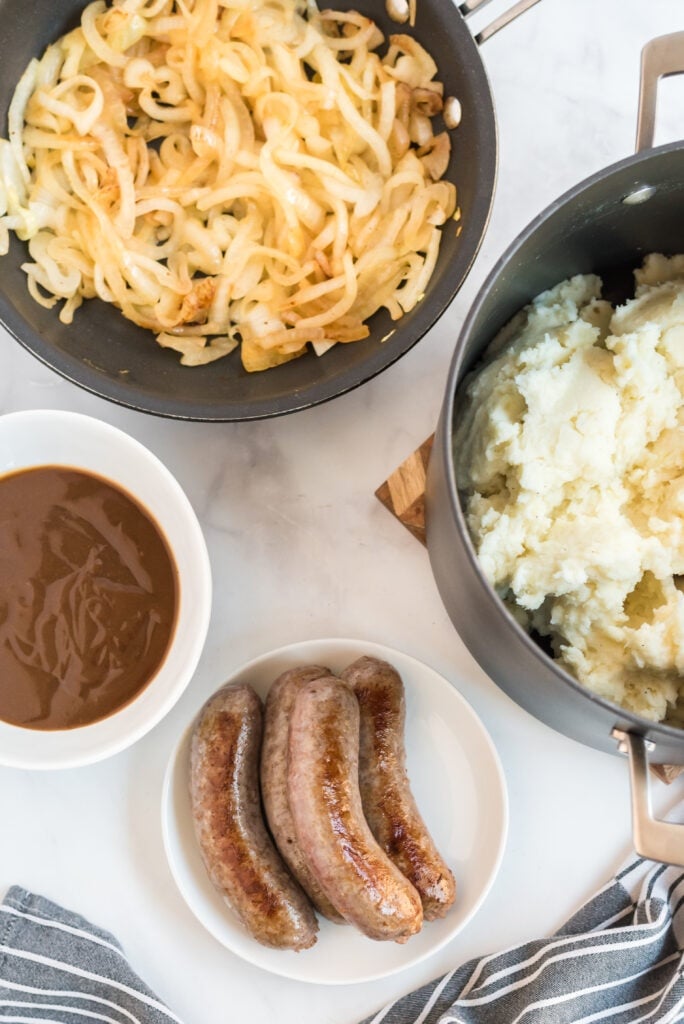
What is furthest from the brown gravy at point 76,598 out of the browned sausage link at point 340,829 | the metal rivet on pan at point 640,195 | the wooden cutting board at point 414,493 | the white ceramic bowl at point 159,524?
the metal rivet on pan at point 640,195

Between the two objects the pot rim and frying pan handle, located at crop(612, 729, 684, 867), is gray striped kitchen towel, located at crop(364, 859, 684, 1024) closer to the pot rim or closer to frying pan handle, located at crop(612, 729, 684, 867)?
frying pan handle, located at crop(612, 729, 684, 867)

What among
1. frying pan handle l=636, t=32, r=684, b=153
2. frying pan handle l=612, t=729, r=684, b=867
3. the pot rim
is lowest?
frying pan handle l=612, t=729, r=684, b=867

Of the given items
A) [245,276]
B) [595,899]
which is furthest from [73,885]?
[245,276]

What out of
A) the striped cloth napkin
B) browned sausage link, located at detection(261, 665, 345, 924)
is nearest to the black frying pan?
browned sausage link, located at detection(261, 665, 345, 924)

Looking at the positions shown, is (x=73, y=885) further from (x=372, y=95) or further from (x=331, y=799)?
(x=372, y=95)

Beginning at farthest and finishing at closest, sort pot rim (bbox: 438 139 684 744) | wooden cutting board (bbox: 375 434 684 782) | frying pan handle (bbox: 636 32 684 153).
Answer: wooden cutting board (bbox: 375 434 684 782)
frying pan handle (bbox: 636 32 684 153)
pot rim (bbox: 438 139 684 744)

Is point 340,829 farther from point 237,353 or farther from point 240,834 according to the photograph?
point 237,353
